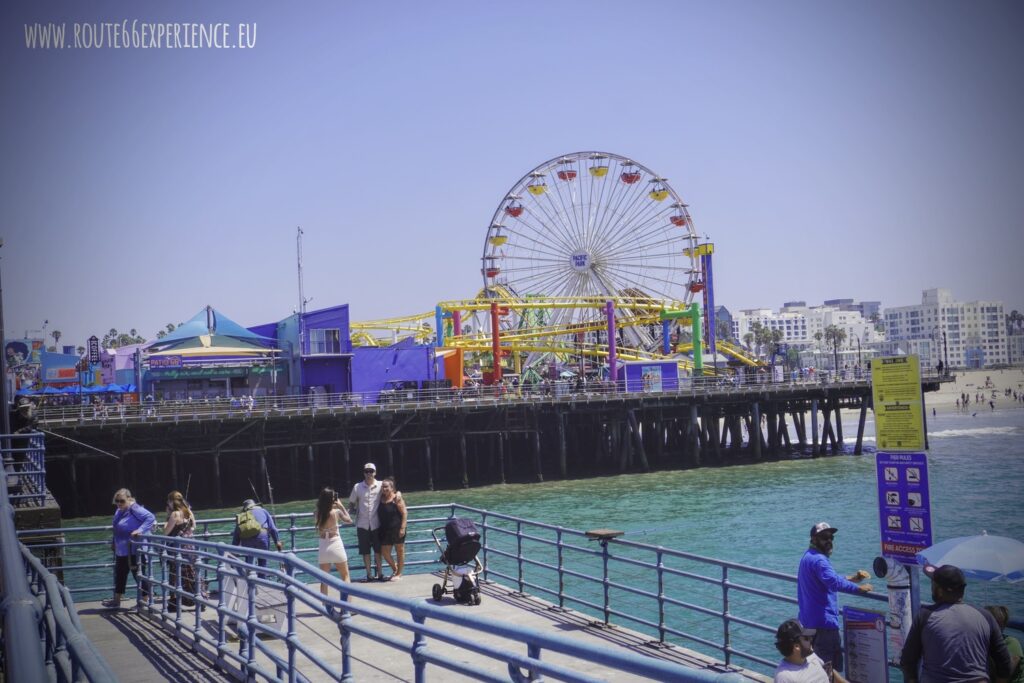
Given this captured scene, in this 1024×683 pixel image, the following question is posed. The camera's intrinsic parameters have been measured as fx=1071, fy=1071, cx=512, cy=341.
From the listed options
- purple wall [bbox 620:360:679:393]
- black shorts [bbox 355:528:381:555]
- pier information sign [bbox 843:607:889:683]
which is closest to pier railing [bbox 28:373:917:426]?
purple wall [bbox 620:360:679:393]

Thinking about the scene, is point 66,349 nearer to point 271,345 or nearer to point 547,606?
point 271,345

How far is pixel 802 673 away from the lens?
245 inches

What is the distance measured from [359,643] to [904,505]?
5090 millimetres

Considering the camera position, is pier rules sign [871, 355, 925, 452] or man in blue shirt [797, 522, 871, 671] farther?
man in blue shirt [797, 522, 871, 671]

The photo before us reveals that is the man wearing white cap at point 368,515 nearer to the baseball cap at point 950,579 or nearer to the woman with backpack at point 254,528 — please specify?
the woman with backpack at point 254,528

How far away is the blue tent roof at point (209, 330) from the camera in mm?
52750

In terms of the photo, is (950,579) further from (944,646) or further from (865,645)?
(865,645)

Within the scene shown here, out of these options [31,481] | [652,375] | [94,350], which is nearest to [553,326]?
[652,375]

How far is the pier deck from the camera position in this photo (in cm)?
867

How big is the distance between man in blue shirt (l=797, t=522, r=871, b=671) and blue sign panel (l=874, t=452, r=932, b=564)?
3.41 feet

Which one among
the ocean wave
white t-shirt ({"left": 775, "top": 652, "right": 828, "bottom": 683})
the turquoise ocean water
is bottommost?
the ocean wave

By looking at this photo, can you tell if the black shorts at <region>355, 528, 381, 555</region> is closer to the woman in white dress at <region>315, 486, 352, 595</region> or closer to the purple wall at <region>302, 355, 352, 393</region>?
the woman in white dress at <region>315, 486, 352, 595</region>

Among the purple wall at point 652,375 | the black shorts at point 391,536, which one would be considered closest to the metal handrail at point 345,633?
the black shorts at point 391,536

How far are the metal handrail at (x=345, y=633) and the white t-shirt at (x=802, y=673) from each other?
54.2 inches
